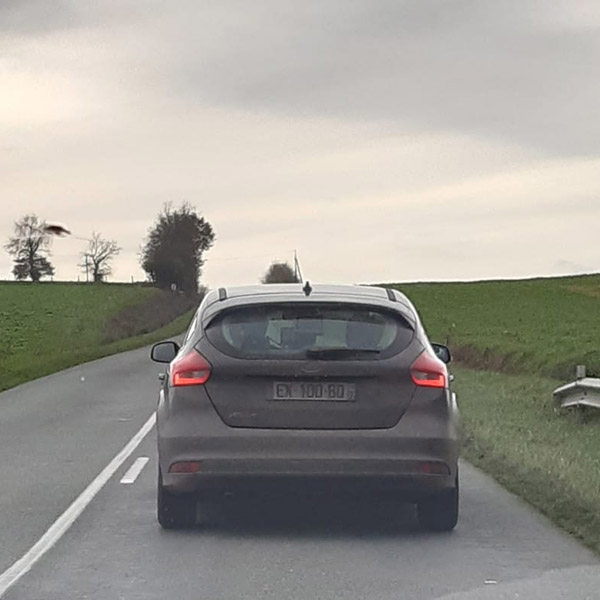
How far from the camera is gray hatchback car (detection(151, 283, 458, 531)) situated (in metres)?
8.40

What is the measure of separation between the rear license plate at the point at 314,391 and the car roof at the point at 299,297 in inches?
26.0

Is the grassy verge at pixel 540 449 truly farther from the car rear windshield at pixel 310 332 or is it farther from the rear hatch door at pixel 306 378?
the car rear windshield at pixel 310 332

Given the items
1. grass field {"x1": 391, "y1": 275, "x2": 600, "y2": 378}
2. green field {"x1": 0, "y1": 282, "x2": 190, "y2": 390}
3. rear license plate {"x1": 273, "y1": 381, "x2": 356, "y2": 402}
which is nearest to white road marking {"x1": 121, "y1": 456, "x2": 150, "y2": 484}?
rear license plate {"x1": 273, "y1": 381, "x2": 356, "y2": 402}

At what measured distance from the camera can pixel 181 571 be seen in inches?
302

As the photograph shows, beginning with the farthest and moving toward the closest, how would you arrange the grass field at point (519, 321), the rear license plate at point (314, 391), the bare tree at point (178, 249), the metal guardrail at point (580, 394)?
the bare tree at point (178, 249) → the grass field at point (519, 321) → the metal guardrail at point (580, 394) → the rear license plate at point (314, 391)

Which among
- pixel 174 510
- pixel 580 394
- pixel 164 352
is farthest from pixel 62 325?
pixel 174 510

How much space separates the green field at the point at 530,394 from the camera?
414 inches

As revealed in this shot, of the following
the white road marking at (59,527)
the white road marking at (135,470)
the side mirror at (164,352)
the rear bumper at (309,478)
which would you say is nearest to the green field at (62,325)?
the white road marking at (135,470)

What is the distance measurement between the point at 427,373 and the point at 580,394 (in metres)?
9.16

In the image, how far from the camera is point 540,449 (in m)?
13.5

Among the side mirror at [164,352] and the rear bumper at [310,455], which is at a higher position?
the side mirror at [164,352]

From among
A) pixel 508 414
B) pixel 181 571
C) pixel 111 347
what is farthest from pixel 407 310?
pixel 111 347

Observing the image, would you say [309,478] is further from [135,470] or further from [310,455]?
[135,470]

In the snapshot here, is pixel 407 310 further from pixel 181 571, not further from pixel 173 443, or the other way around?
pixel 181 571
